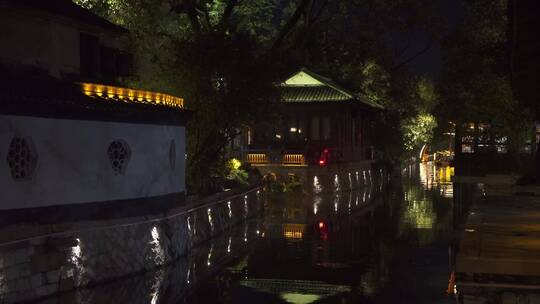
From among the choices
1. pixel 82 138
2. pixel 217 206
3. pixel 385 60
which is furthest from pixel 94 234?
pixel 385 60

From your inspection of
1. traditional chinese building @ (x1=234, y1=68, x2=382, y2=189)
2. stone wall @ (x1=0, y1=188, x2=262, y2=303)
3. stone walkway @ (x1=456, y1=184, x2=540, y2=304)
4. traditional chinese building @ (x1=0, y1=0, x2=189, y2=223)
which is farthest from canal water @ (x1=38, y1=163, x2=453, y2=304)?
traditional chinese building @ (x1=234, y1=68, x2=382, y2=189)

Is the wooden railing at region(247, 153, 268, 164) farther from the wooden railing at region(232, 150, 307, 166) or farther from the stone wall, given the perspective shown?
the stone wall

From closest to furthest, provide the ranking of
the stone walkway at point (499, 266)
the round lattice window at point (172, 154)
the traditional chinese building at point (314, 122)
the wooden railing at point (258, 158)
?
the stone walkway at point (499, 266) → the round lattice window at point (172, 154) → the wooden railing at point (258, 158) → the traditional chinese building at point (314, 122)

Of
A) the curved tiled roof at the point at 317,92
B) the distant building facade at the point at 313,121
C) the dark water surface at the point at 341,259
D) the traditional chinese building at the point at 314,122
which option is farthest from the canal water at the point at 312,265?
the curved tiled roof at the point at 317,92

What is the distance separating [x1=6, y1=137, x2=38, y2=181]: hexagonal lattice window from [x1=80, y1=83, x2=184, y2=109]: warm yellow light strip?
6.96 feet

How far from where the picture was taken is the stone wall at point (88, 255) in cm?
1501

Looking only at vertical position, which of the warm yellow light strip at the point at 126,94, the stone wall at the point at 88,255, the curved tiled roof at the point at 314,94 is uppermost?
the curved tiled roof at the point at 314,94

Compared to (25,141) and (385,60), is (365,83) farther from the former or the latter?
(25,141)

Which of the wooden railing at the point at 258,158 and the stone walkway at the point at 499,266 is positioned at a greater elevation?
the wooden railing at the point at 258,158

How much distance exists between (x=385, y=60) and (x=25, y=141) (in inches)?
2112

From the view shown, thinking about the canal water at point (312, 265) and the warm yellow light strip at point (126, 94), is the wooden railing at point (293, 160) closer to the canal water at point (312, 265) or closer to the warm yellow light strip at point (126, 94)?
the canal water at point (312, 265)

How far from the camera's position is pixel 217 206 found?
2783 centimetres

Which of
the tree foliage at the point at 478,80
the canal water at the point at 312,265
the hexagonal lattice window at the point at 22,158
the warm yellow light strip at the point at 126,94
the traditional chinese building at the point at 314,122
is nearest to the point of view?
the hexagonal lattice window at the point at 22,158

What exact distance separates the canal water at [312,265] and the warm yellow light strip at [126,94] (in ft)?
14.4
